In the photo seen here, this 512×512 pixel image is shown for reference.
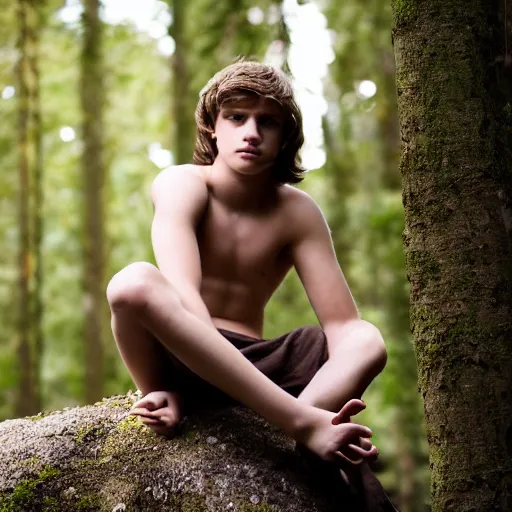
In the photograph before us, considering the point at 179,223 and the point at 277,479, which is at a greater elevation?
the point at 179,223

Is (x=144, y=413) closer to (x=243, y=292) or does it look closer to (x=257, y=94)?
(x=243, y=292)

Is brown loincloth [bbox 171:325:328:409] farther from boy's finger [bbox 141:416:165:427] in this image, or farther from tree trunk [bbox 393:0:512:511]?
tree trunk [bbox 393:0:512:511]

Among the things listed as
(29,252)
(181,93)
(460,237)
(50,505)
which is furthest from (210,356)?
(29,252)

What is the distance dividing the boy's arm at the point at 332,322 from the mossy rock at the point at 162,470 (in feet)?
0.91

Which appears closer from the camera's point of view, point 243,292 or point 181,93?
point 243,292

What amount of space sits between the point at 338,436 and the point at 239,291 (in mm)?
745

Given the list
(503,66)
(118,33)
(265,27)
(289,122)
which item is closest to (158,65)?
(118,33)

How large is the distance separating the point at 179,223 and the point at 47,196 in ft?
34.7

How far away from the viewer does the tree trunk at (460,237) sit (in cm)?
204

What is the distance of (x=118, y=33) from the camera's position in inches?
355

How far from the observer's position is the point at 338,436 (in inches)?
91.0

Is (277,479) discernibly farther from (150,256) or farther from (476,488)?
(150,256)

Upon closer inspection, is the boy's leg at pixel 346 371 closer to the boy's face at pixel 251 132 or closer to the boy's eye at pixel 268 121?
the boy's face at pixel 251 132

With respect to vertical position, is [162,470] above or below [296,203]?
below
